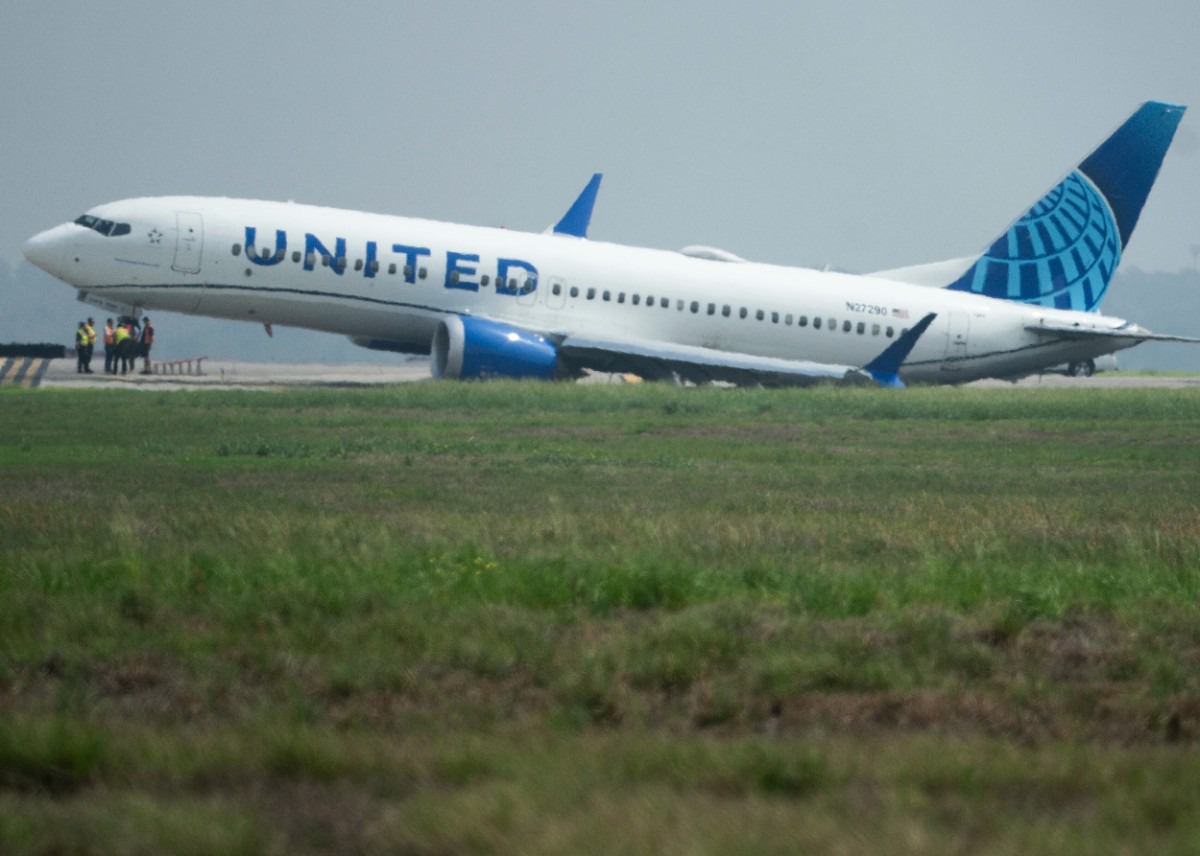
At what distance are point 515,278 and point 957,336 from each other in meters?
11.9

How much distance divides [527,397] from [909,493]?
1547cm

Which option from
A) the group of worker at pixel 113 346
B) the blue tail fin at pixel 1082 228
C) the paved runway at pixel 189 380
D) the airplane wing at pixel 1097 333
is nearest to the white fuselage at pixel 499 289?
the airplane wing at pixel 1097 333

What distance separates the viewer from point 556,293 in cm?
4119

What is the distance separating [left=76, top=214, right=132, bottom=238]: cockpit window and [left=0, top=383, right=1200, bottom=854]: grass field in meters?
19.5

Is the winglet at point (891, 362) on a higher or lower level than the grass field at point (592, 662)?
higher

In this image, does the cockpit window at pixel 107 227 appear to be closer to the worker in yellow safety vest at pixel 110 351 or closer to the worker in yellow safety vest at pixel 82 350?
the worker in yellow safety vest at pixel 82 350

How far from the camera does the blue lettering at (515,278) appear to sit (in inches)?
1585

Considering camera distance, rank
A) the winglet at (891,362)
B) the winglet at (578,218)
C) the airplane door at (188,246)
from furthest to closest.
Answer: the winglet at (578,218) → the winglet at (891,362) → the airplane door at (188,246)

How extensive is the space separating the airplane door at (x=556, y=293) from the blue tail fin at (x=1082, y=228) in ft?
36.9

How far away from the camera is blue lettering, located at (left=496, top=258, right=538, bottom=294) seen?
4025cm

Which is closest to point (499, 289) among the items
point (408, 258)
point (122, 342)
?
point (408, 258)

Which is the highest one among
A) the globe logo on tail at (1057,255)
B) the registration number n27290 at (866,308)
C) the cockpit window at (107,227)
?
the globe logo on tail at (1057,255)

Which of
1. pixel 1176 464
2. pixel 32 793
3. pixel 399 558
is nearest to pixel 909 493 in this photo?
pixel 1176 464

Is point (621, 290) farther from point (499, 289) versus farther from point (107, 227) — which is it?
point (107, 227)
